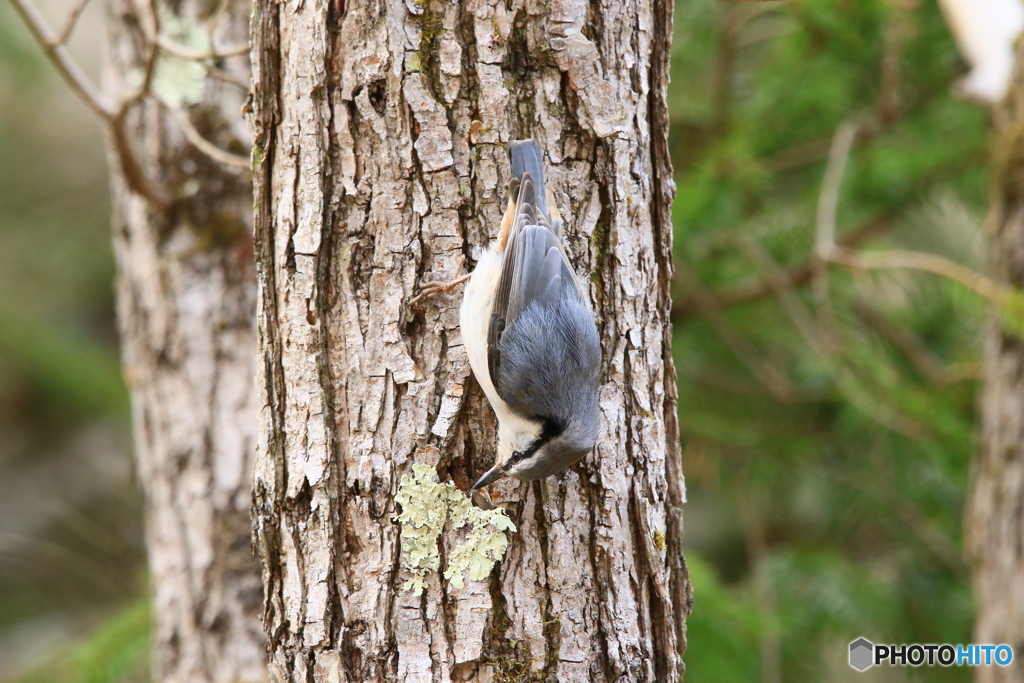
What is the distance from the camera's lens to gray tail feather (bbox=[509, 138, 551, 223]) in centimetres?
191

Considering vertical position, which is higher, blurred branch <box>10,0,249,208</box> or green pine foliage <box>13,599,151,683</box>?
blurred branch <box>10,0,249,208</box>

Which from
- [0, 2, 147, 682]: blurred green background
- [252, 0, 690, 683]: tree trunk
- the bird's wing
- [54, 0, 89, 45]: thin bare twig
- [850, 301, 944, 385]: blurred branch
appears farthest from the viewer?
[0, 2, 147, 682]: blurred green background

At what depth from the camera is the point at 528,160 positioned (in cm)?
194

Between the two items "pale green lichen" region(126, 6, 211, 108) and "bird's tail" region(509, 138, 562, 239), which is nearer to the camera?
"bird's tail" region(509, 138, 562, 239)

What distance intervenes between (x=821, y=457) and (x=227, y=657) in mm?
2698

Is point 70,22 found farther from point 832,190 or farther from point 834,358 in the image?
point 834,358

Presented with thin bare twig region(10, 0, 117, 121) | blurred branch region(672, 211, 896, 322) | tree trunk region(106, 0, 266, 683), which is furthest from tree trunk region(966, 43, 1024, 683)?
thin bare twig region(10, 0, 117, 121)

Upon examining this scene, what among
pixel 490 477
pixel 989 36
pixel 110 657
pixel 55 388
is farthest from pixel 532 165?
pixel 55 388

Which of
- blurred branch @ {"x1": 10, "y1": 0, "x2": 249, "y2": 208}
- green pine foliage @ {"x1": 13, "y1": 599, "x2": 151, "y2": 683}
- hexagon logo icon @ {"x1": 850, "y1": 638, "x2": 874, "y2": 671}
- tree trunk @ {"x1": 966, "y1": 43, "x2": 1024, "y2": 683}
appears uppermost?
blurred branch @ {"x1": 10, "y1": 0, "x2": 249, "y2": 208}

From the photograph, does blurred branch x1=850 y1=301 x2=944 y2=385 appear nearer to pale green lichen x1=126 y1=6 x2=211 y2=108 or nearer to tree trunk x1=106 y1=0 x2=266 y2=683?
tree trunk x1=106 y1=0 x2=266 y2=683

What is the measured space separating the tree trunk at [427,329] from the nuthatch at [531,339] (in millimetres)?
53

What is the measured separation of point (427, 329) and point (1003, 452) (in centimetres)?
264

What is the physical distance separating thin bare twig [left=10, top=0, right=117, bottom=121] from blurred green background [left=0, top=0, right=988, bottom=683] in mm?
2087

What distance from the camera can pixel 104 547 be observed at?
4.41 meters
